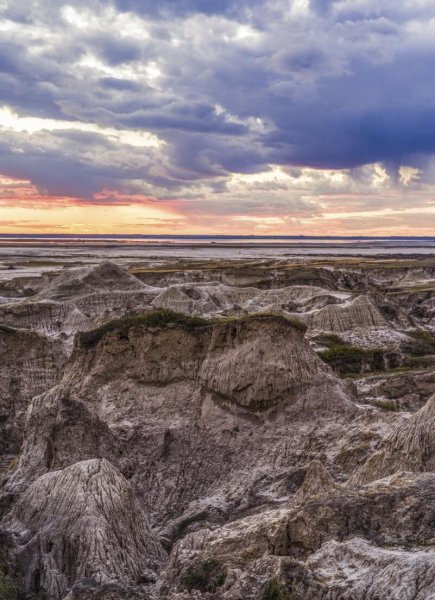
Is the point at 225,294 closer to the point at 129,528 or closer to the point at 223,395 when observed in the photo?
the point at 223,395

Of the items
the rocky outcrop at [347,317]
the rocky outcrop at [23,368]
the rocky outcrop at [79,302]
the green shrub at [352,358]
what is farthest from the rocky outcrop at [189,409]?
the rocky outcrop at [347,317]

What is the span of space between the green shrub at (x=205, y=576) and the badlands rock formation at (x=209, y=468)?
3cm

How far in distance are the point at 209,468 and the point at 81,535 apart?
6.66 metres

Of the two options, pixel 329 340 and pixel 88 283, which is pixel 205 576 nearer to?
pixel 329 340

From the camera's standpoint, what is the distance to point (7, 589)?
12484mm

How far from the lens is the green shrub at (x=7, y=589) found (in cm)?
1226

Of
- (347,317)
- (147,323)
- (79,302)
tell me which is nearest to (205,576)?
(147,323)

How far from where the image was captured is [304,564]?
33.2 feet

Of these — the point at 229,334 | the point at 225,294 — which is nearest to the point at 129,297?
the point at 225,294

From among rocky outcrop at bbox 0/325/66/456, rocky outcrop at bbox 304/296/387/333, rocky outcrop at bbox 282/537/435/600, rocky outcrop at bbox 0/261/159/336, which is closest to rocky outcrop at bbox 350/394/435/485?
rocky outcrop at bbox 282/537/435/600

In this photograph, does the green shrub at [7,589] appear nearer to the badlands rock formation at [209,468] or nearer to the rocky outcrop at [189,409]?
the badlands rock formation at [209,468]

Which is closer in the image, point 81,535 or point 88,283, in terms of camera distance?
point 81,535

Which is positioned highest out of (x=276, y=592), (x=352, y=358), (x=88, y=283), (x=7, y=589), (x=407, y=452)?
(x=88, y=283)

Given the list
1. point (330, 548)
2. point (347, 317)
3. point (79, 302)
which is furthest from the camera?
point (79, 302)
